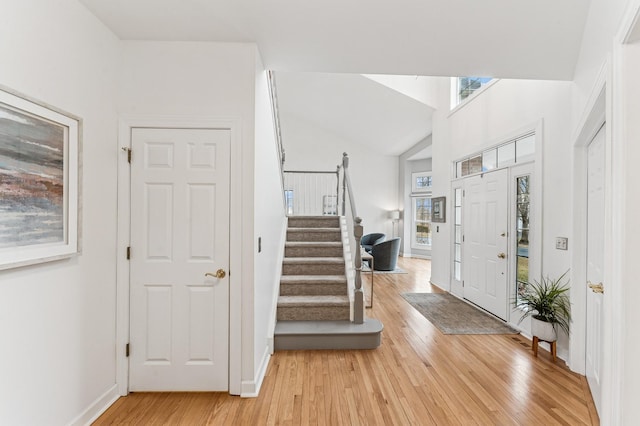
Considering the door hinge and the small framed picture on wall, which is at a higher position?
the door hinge

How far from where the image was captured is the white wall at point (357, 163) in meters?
9.52

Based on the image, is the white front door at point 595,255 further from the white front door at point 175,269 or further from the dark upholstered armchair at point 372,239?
the dark upholstered armchair at point 372,239

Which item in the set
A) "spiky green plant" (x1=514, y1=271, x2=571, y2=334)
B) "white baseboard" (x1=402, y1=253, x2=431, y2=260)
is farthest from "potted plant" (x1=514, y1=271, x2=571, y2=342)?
"white baseboard" (x1=402, y1=253, x2=431, y2=260)

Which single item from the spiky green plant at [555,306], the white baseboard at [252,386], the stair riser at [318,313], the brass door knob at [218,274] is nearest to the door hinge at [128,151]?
the brass door knob at [218,274]

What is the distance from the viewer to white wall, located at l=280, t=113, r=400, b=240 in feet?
31.2

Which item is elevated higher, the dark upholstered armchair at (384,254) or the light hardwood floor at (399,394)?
the dark upholstered armchair at (384,254)

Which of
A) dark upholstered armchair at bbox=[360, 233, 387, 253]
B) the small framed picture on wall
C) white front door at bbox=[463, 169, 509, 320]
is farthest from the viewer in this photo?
dark upholstered armchair at bbox=[360, 233, 387, 253]

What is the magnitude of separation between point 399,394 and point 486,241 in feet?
9.09

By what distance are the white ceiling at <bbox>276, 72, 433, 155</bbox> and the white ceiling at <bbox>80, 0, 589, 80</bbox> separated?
12.1ft

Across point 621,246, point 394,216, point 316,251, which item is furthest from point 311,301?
point 394,216

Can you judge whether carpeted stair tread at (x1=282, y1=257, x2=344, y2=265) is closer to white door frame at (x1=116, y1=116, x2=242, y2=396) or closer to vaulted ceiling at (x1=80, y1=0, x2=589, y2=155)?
white door frame at (x1=116, y1=116, x2=242, y2=396)

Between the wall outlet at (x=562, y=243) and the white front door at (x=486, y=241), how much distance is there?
79 cm

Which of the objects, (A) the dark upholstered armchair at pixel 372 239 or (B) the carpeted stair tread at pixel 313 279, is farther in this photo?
(A) the dark upholstered armchair at pixel 372 239

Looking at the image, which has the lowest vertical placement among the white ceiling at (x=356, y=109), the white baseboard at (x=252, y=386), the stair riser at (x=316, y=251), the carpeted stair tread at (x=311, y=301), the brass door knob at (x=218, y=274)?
the white baseboard at (x=252, y=386)
